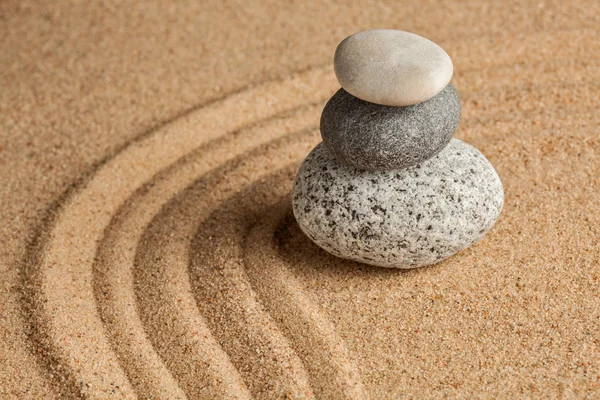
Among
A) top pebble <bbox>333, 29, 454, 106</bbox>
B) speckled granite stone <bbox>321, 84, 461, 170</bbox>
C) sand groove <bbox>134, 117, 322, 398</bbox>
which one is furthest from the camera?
sand groove <bbox>134, 117, 322, 398</bbox>

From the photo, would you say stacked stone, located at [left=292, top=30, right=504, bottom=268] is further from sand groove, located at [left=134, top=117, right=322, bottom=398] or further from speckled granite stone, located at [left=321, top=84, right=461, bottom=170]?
sand groove, located at [left=134, top=117, right=322, bottom=398]

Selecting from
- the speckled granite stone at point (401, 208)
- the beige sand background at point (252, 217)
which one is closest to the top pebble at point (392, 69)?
the speckled granite stone at point (401, 208)

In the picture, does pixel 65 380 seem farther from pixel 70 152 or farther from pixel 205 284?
pixel 70 152

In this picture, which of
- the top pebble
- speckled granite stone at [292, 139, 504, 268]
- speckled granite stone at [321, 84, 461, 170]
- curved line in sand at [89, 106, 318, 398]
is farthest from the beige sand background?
the top pebble

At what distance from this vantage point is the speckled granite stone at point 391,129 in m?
2.40

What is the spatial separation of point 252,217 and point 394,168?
0.71m

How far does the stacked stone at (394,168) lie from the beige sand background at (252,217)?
22 cm

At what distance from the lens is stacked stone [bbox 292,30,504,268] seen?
233 cm

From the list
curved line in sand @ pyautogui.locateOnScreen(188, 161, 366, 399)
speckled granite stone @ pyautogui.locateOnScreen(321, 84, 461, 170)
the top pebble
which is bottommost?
curved line in sand @ pyautogui.locateOnScreen(188, 161, 366, 399)

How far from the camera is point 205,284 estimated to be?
107 inches

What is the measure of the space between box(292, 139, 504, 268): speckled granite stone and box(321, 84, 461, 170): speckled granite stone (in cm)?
9

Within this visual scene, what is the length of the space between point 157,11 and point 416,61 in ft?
7.17

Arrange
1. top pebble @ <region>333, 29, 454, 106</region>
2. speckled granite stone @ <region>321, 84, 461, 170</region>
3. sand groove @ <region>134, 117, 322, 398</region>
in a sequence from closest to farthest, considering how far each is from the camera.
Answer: top pebble @ <region>333, 29, 454, 106</region> < speckled granite stone @ <region>321, 84, 461, 170</region> < sand groove @ <region>134, 117, 322, 398</region>

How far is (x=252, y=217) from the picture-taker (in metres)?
2.97
